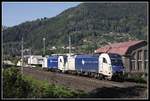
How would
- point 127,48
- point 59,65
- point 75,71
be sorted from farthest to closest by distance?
point 59,65 → point 75,71 → point 127,48

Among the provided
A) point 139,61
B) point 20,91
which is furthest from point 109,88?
point 139,61

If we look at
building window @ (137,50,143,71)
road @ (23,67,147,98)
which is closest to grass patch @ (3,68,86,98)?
road @ (23,67,147,98)

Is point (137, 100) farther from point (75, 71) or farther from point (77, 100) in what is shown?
point (75, 71)

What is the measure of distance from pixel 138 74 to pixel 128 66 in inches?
170

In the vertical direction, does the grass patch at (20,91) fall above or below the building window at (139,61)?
below

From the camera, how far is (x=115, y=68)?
37562mm

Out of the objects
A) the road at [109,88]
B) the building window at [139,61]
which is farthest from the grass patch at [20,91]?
the building window at [139,61]

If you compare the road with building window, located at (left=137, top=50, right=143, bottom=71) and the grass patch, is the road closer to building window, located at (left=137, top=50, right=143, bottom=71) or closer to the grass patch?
the grass patch

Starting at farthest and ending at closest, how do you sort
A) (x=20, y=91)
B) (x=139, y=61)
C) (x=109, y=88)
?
(x=139, y=61) < (x=109, y=88) < (x=20, y=91)

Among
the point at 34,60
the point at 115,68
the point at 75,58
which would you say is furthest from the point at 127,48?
the point at 34,60

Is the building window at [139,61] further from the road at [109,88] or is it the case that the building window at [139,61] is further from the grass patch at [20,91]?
the grass patch at [20,91]

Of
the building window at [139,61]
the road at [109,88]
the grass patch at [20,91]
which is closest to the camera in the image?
the grass patch at [20,91]

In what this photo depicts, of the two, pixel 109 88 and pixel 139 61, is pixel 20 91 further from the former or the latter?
pixel 139 61

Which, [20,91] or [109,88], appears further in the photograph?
[109,88]
